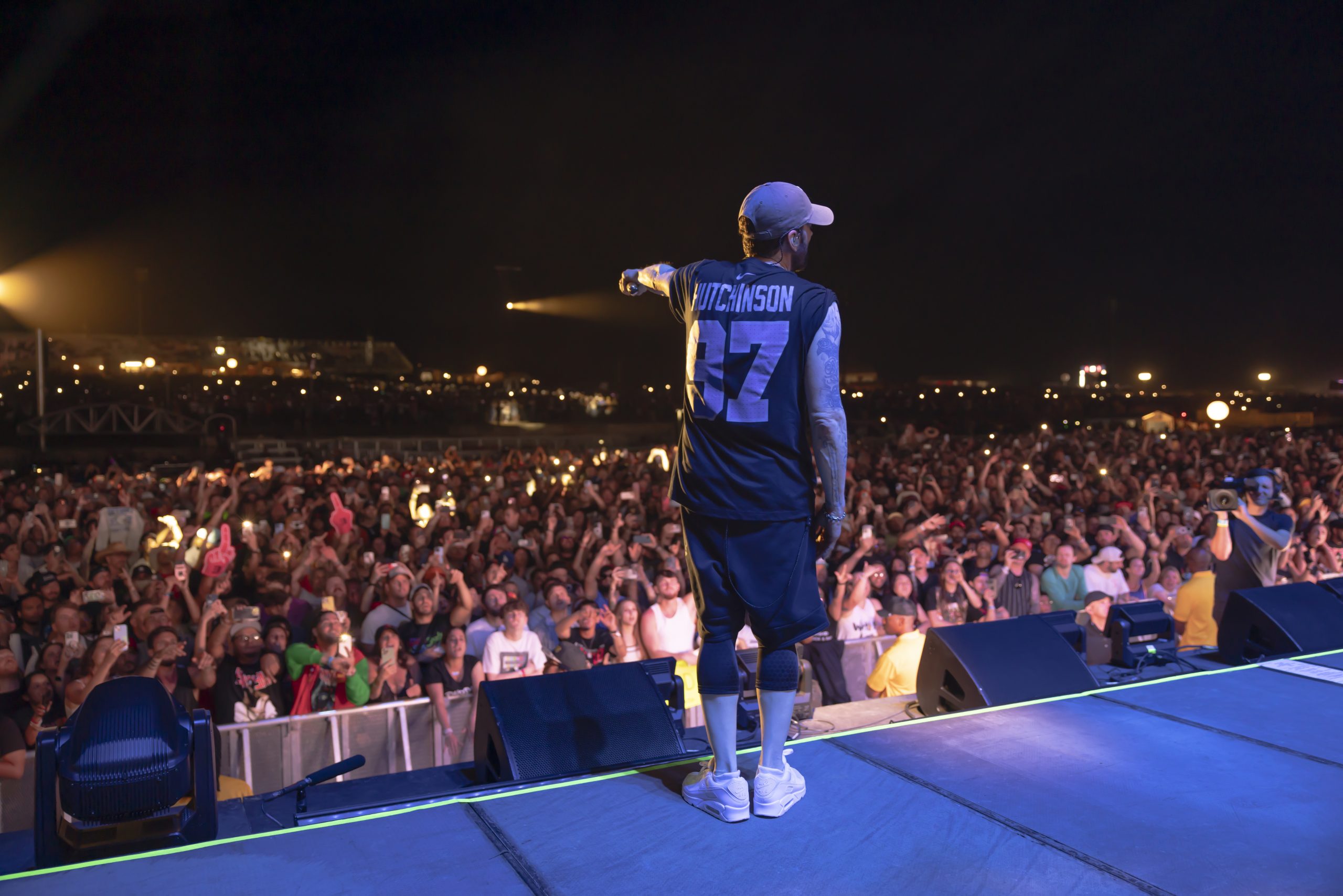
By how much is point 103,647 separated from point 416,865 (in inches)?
132

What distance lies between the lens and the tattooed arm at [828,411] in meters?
2.06

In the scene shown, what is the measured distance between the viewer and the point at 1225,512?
4727 mm

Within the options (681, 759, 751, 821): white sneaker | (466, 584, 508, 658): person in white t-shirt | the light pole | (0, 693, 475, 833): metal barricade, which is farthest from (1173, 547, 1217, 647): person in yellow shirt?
the light pole

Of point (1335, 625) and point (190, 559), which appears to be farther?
point (190, 559)

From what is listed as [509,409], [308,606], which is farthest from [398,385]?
[308,606]

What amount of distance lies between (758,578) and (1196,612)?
5370 millimetres

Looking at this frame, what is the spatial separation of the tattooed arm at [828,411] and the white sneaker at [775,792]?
2.10ft

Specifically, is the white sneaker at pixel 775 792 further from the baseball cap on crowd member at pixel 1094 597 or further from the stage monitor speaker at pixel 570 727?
the baseball cap on crowd member at pixel 1094 597

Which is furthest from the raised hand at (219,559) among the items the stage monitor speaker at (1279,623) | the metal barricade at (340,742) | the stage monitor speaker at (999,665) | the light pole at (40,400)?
the light pole at (40,400)

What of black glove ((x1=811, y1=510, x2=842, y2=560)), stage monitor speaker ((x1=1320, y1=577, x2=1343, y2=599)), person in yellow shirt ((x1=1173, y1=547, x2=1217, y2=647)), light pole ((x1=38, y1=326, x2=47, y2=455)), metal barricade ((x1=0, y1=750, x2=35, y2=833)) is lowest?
metal barricade ((x1=0, y1=750, x2=35, y2=833))

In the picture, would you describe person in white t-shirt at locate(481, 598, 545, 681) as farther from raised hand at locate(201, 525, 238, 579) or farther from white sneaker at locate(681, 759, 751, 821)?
white sneaker at locate(681, 759, 751, 821)

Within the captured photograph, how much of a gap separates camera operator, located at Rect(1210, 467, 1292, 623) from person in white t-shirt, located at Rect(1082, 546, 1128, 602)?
1.99 meters

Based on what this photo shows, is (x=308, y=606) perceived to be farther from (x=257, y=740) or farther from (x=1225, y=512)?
(x=1225, y=512)

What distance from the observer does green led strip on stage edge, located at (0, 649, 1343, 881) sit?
186 cm
